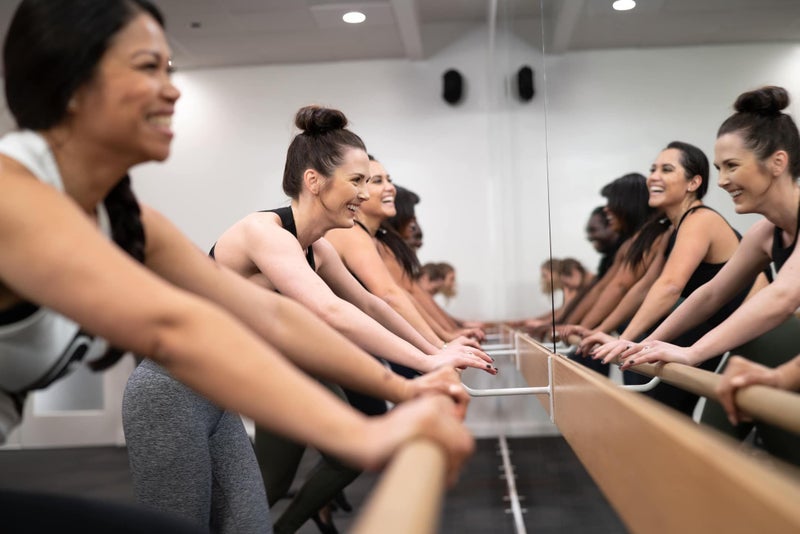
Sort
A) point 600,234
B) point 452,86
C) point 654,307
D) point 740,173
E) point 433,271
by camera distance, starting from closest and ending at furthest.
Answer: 1. point 740,173
2. point 654,307
3. point 600,234
4. point 433,271
5. point 452,86

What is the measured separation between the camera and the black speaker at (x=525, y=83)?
341 cm

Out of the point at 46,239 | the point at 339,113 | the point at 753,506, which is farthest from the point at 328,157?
the point at 753,506

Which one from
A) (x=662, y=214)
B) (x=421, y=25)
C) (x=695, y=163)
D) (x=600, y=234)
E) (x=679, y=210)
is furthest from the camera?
(x=421, y=25)

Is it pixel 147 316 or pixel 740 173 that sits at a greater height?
pixel 740 173

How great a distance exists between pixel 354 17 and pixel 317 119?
282 centimetres

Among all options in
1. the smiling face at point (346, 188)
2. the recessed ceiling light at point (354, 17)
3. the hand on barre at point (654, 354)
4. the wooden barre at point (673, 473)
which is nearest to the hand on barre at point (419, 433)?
the wooden barre at point (673, 473)

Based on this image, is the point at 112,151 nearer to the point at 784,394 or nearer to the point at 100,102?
the point at 100,102

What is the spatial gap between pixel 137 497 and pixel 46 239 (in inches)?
40.0

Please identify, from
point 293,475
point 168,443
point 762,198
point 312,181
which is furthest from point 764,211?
point 293,475

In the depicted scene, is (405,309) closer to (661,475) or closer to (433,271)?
(661,475)

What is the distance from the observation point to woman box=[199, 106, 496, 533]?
183cm

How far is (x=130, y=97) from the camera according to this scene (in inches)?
37.8

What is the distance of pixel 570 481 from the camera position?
304 centimetres

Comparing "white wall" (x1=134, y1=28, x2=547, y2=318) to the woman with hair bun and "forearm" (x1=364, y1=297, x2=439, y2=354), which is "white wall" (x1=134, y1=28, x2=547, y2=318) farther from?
the woman with hair bun
